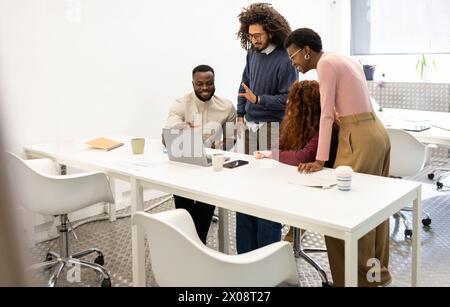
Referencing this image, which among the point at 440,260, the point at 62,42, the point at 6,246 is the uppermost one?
the point at 62,42

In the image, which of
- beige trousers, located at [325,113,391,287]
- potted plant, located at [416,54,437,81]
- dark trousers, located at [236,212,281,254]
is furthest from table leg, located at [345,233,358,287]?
potted plant, located at [416,54,437,81]

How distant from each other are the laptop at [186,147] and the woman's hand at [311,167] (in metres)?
0.48

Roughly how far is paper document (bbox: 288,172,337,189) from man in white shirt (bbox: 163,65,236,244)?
902 millimetres

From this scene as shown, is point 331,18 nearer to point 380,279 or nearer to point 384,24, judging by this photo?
point 384,24

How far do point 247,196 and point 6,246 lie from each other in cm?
172

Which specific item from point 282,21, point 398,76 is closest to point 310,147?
point 282,21

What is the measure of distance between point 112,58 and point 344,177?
225cm

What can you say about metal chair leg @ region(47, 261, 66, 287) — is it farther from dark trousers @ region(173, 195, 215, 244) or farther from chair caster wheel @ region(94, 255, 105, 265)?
dark trousers @ region(173, 195, 215, 244)

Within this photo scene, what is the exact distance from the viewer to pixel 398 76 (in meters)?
5.74

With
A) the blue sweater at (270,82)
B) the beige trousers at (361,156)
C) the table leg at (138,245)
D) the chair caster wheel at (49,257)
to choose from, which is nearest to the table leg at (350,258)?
the beige trousers at (361,156)

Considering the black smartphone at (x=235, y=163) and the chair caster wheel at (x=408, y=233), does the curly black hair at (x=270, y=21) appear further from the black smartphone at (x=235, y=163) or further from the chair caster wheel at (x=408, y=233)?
the chair caster wheel at (x=408, y=233)

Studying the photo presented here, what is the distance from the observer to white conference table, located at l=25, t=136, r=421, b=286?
1701 millimetres

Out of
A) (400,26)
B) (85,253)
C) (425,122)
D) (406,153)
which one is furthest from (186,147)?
(400,26)

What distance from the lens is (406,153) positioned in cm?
320
